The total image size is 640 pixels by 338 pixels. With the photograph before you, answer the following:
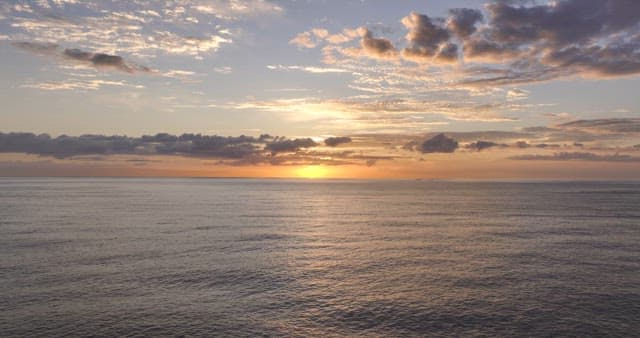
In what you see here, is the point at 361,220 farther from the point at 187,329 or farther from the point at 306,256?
the point at 187,329

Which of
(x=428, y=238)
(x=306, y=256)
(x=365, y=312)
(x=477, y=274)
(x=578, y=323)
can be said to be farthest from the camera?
(x=428, y=238)

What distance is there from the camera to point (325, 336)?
3216cm

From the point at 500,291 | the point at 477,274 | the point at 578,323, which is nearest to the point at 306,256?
the point at 477,274

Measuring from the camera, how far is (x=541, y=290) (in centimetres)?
4294

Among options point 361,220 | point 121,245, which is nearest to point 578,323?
point 121,245

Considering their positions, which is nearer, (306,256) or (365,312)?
(365,312)

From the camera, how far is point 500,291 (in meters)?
42.8

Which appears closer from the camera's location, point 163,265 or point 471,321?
point 471,321

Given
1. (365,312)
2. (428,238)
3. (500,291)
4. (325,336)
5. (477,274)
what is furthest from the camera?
(428,238)

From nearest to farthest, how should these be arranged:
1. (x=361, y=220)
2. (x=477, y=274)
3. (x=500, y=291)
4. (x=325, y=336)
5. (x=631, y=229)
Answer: (x=325, y=336)
(x=500, y=291)
(x=477, y=274)
(x=631, y=229)
(x=361, y=220)

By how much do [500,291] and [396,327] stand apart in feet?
49.0

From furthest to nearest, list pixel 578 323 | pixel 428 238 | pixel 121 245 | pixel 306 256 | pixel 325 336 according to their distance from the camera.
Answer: pixel 428 238 < pixel 121 245 < pixel 306 256 < pixel 578 323 < pixel 325 336

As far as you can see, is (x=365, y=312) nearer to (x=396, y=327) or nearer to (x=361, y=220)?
(x=396, y=327)

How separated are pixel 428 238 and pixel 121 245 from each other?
50882 mm
